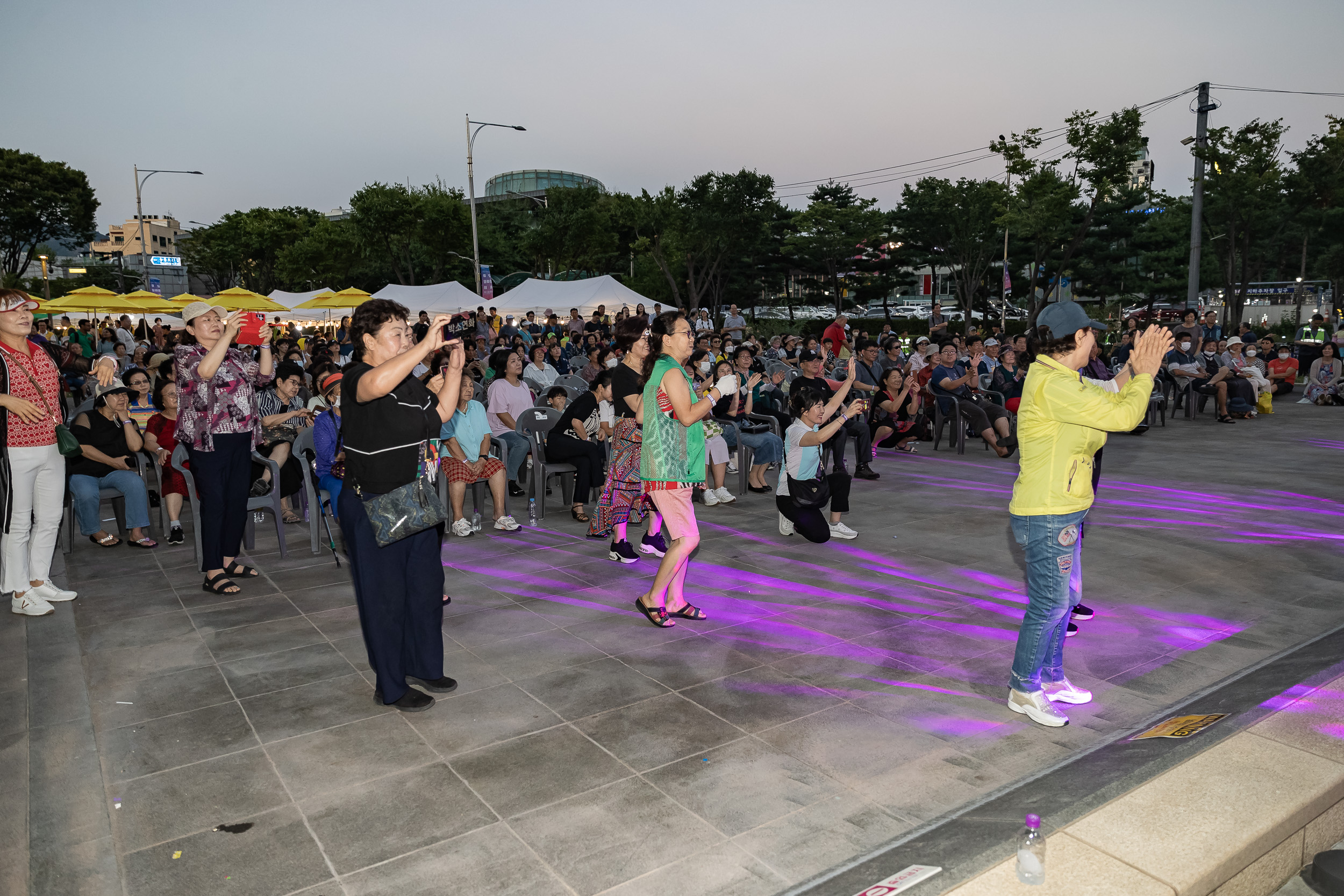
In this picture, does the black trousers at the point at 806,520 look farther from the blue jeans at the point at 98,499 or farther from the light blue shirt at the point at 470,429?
the blue jeans at the point at 98,499

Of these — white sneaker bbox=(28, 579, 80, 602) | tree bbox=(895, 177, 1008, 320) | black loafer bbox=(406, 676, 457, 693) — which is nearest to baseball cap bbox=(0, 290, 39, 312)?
white sneaker bbox=(28, 579, 80, 602)

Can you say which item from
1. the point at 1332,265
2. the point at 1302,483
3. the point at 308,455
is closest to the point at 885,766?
the point at 308,455

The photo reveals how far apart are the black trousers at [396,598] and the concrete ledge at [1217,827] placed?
2.47 m

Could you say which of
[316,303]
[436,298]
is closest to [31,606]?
[436,298]

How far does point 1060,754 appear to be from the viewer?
339 cm

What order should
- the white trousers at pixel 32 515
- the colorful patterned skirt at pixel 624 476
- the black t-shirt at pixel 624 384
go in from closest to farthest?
the white trousers at pixel 32 515 → the black t-shirt at pixel 624 384 → the colorful patterned skirt at pixel 624 476

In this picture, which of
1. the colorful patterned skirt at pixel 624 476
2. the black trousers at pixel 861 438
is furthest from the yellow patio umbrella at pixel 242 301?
the colorful patterned skirt at pixel 624 476

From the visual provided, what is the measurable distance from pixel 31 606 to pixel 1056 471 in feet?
18.8

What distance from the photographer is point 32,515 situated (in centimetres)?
534

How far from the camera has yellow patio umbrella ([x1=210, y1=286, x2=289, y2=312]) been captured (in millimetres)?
19125

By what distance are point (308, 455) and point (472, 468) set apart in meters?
1.27

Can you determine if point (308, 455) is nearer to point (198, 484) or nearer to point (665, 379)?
point (198, 484)

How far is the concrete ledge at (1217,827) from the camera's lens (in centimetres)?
244

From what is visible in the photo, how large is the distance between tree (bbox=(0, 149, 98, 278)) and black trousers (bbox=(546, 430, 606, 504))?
43978 mm
